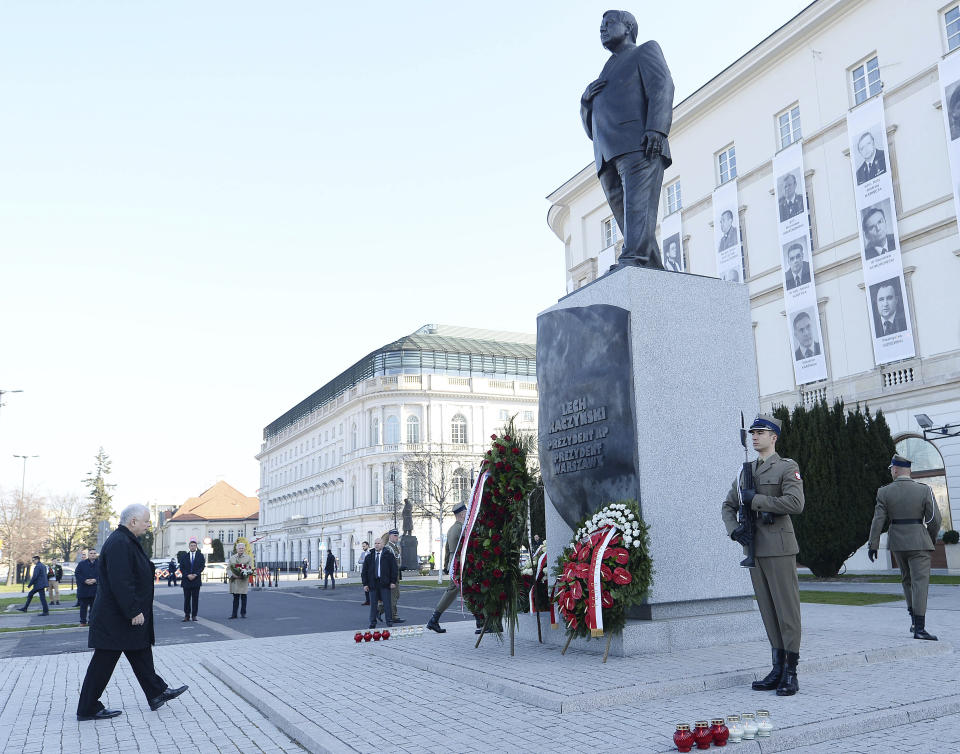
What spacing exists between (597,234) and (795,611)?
4138 cm

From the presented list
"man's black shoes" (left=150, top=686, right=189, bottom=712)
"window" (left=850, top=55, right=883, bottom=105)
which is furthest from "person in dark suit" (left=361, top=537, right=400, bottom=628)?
"window" (left=850, top=55, right=883, bottom=105)

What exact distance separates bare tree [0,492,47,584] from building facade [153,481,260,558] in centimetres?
5428

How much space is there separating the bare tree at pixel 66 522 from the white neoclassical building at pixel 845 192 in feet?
267

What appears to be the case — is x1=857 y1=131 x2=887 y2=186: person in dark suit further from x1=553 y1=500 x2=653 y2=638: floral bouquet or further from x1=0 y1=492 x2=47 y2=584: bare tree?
x1=0 y1=492 x2=47 y2=584: bare tree

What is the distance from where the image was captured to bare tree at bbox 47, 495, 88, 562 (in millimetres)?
94000

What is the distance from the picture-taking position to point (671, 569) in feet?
26.1

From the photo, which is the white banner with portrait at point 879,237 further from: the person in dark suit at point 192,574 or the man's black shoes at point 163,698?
the man's black shoes at point 163,698

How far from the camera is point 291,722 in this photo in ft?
19.7

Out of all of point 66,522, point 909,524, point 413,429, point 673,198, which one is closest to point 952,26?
point 673,198

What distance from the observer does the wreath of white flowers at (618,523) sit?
7562mm

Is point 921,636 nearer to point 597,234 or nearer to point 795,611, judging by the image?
point 795,611

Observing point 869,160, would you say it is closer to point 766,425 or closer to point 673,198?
point 673,198

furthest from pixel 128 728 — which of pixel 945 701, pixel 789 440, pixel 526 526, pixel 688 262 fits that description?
pixel 688 262

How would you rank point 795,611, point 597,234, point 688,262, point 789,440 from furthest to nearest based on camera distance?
point 597,234 → point 688,262 → point 789,440 → point 795,611
